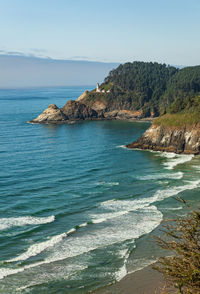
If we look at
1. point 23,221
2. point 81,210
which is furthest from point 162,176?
point 23,221

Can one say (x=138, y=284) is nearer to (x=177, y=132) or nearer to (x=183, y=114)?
(x=177, y=132)

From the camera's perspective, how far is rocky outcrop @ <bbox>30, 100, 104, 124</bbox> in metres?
145

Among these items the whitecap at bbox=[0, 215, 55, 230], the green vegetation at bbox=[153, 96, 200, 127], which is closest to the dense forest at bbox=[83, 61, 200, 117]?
the green vegetation at bbox=[153, 96, 200, 127]

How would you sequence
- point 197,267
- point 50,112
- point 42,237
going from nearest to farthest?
point 197,267 → point 42,237 → point 50,112

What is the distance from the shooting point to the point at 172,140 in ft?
263

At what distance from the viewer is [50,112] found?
148 metres

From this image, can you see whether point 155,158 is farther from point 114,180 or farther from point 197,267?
point 197,267

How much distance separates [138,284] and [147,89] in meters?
150

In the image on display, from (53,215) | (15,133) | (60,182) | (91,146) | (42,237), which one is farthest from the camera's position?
(15,133)

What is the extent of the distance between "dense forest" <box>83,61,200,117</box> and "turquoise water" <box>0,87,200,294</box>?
2949 inches

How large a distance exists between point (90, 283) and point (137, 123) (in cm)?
Answer: 11453

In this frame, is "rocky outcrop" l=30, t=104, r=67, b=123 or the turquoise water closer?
the turquoise water

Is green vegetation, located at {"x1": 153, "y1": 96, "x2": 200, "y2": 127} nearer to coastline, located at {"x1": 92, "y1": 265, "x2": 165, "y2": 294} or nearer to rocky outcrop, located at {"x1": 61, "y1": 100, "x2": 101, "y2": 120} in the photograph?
coastline, located at {"x1": 92, "y1": 265, "x2": 165, "y2": 294}

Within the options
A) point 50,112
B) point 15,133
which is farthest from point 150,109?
point 15,133
